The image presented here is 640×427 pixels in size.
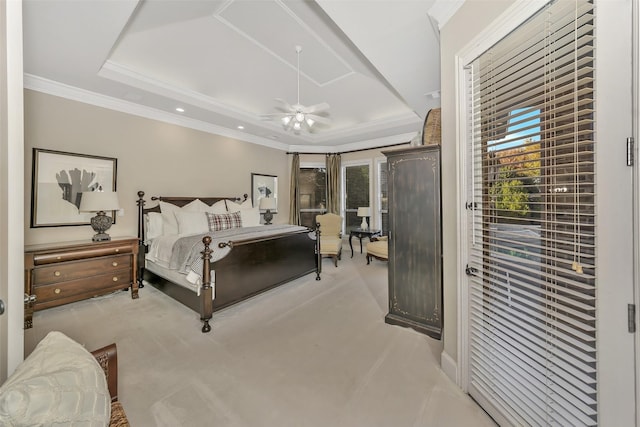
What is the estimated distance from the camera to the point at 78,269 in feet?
10.1

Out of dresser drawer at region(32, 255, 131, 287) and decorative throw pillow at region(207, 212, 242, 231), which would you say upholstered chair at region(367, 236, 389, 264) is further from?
dresser drawer at region(32, 255, 131, 287)

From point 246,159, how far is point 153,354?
4.31 metres

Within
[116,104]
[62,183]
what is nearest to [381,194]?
[116,104]

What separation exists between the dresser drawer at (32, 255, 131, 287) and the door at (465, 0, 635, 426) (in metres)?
4.06

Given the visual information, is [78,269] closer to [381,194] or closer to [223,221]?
[223,221]

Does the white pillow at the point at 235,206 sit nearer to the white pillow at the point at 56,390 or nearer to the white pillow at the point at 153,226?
the white pillow at the point at 153,226

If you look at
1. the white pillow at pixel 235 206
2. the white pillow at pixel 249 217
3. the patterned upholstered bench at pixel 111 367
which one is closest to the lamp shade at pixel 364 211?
the white pillow at pixel 249 217

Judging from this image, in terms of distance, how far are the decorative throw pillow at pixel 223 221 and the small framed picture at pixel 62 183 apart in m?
1.51

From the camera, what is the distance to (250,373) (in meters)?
1.99

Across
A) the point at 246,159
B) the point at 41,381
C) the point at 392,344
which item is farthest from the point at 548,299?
the point at 246,159

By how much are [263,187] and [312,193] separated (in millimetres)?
1521

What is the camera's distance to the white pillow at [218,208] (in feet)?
15.4

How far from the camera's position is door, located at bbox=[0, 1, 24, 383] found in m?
0.91

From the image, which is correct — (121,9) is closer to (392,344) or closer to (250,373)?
(250,373)
